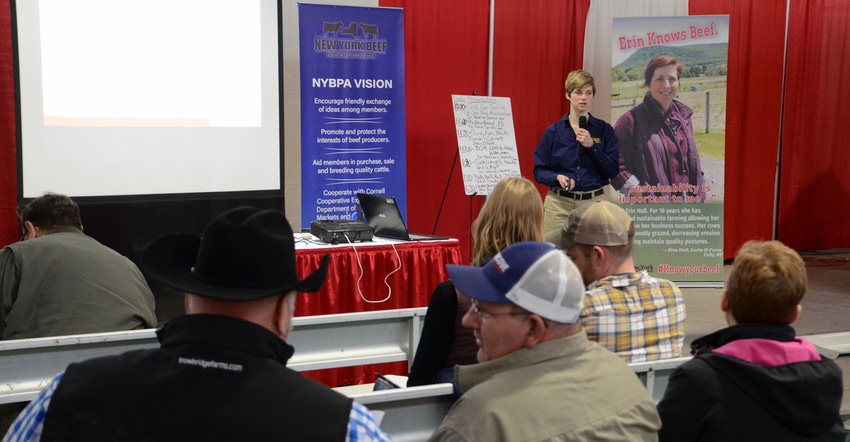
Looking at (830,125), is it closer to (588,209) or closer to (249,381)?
(588,209)

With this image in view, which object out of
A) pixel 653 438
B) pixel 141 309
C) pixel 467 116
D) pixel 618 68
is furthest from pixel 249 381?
pixel 618 68

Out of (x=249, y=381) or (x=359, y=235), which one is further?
(x=359, y=235)

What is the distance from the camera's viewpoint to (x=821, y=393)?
159 centimetres

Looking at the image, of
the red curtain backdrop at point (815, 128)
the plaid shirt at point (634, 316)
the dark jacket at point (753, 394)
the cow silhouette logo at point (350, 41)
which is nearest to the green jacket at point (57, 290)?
the plaid shirt at point (634, 316)

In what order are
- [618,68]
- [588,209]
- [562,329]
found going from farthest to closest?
1. [618,68]
2. [588,209]
3. [562,329]

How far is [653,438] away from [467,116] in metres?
4.48

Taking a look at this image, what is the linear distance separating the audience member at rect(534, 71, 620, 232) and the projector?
1.44 meters

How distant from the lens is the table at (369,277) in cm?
424

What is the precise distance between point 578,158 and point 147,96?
9.01ft

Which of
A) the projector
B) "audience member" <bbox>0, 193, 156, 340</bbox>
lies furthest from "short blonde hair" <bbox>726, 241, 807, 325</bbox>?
the projector

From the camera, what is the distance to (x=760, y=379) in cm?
156

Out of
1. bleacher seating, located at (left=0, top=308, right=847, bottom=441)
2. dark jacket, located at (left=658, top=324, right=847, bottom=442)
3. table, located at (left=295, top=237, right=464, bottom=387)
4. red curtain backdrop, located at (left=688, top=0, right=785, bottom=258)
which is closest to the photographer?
dark jacket, located at (left=658, top=324, right=847, bottom=442)

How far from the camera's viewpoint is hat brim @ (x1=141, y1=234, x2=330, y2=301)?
1.13 meters

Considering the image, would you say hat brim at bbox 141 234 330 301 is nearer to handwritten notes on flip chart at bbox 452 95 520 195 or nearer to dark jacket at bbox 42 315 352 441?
dark jacket at bbox 42 315 352 441
